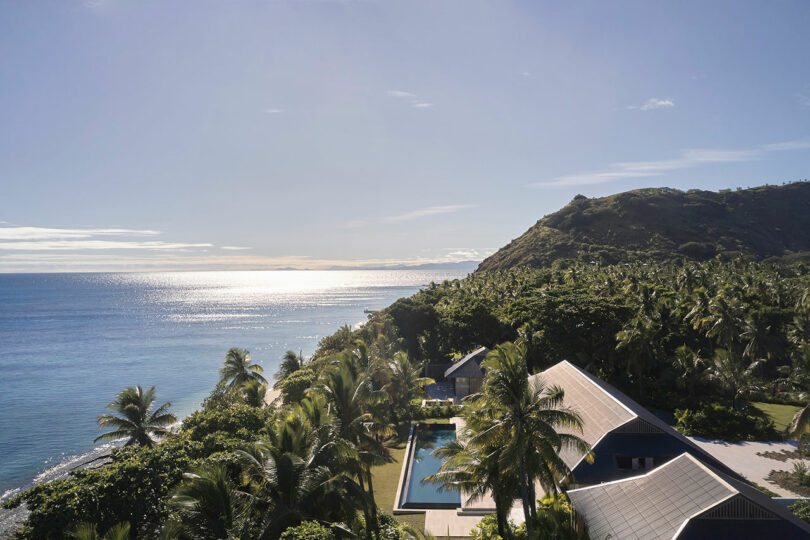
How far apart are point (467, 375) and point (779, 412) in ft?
75.6

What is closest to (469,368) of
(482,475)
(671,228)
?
(482,475)

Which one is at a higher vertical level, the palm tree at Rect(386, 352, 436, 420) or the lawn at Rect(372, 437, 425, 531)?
the palm tree at Rect(386, 352, 436, 420)

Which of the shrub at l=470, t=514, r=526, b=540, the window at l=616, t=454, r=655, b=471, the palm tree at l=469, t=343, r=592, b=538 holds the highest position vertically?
the palm tree at l=469, t=343, r=592, b=538

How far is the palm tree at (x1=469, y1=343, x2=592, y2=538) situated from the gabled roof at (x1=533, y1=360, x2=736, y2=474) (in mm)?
2608

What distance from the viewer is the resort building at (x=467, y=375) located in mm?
37906

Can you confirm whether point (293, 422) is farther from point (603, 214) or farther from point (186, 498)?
point (603, 214)

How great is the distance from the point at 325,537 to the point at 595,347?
32.5 meters

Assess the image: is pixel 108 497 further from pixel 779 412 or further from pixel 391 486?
pixel 779 412

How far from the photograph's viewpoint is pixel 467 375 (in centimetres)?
3794

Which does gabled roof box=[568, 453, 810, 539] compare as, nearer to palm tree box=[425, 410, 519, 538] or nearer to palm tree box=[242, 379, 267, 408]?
palm tree box=[425, 410, 519, 538]

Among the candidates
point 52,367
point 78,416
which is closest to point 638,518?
point 78,416

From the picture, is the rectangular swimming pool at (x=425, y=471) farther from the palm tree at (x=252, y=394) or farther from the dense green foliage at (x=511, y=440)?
the palm tree at (x=252, y=394)

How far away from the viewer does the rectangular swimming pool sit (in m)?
20.6

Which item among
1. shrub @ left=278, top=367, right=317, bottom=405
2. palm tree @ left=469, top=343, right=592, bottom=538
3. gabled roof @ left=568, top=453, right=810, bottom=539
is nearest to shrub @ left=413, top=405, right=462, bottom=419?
shrub @ left=278, top=367, right=317, bottom=405
